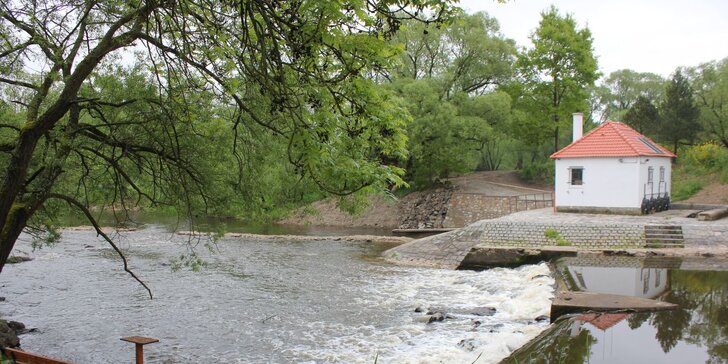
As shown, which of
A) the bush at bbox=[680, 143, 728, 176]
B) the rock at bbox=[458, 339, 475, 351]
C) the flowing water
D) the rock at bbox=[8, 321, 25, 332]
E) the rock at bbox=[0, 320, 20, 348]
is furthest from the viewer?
the bush at bbox=[680, 143, 728, 176]

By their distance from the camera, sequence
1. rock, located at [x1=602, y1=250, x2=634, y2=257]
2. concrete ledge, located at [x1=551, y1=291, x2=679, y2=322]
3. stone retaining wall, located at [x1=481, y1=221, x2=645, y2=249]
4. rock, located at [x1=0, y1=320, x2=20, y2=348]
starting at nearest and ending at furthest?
rock, located at [x1=0, y1=320, x2=20, y2=348] < concrete ledge, located at [x1=551, y1=291, x2=679, y2=322] < rock, located at [x1=602, y1=250, x2=634, y2=257] < stone retaining wall, located at [x1=481, y1=221, x2=645, y2=249]

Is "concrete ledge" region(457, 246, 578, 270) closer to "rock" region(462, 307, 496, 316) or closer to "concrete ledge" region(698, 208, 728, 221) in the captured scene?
"concrete ledge" region(698, 208, 728, 221)

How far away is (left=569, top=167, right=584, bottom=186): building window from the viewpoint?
21.9 m

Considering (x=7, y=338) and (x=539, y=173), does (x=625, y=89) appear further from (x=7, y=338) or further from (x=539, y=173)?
(x=7, y=338)

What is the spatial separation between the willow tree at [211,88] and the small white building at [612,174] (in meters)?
16.5

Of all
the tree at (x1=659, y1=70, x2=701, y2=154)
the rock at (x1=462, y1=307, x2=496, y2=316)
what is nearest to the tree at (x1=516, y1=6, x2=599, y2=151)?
the tree at (x1=659, y1=70, x2=701, y2=154)

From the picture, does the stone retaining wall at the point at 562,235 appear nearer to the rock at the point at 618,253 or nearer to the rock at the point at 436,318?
the rock at the point at 618,253

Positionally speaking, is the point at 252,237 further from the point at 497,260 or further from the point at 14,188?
the point at 14,188

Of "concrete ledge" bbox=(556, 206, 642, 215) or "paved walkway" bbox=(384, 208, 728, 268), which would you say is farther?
"concrete ledge" bbox=(556, 206, 642, 215)

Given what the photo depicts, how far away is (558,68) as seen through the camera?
34.6m

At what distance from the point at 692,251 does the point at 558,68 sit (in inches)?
817

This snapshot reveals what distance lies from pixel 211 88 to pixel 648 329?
7649 mm

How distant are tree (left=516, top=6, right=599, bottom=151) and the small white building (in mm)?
11977

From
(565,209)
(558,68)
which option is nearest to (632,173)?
(565,209)
